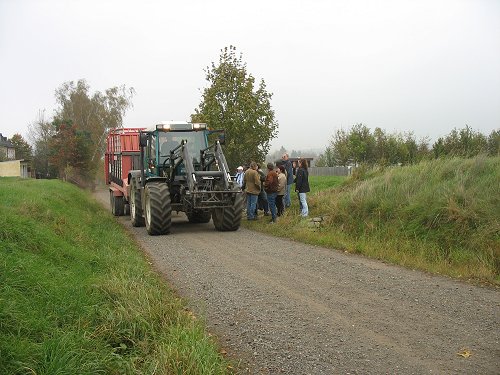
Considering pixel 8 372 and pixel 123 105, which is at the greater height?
pixel 123 105

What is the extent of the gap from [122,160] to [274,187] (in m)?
7.52

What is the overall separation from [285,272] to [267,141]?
42.4 ft

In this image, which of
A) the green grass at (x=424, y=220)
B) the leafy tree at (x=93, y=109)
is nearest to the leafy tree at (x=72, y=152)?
the leafy tree at (x=93, y=109)

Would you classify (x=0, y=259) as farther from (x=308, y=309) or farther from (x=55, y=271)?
(x=308, y=309)

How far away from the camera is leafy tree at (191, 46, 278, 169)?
20156mm

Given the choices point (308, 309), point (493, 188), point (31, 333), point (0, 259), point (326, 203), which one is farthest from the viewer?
point (326, 203)

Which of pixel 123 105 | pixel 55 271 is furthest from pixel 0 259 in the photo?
pixel 123 105

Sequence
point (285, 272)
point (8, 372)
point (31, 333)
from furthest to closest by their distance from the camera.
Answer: point (285, 272) → point (31, 333) → point (8, 372)

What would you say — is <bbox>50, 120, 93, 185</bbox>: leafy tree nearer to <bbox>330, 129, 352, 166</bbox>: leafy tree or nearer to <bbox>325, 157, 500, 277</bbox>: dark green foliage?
<bbox>330, 129, 352, 166</bbox>: leafy tree

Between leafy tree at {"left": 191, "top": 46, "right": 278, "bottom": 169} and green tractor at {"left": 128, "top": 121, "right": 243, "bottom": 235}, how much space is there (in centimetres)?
497

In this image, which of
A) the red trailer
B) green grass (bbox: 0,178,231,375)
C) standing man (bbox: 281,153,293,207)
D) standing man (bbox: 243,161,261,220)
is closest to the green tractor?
standing man (bbox: 243,161,261,220)

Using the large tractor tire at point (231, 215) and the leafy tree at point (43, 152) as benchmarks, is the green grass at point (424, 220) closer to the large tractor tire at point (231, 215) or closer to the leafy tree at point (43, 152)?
the large tractor tire at point (231, 215)

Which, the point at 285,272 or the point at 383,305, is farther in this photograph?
the point at 285,272

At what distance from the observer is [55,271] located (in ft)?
21.4
